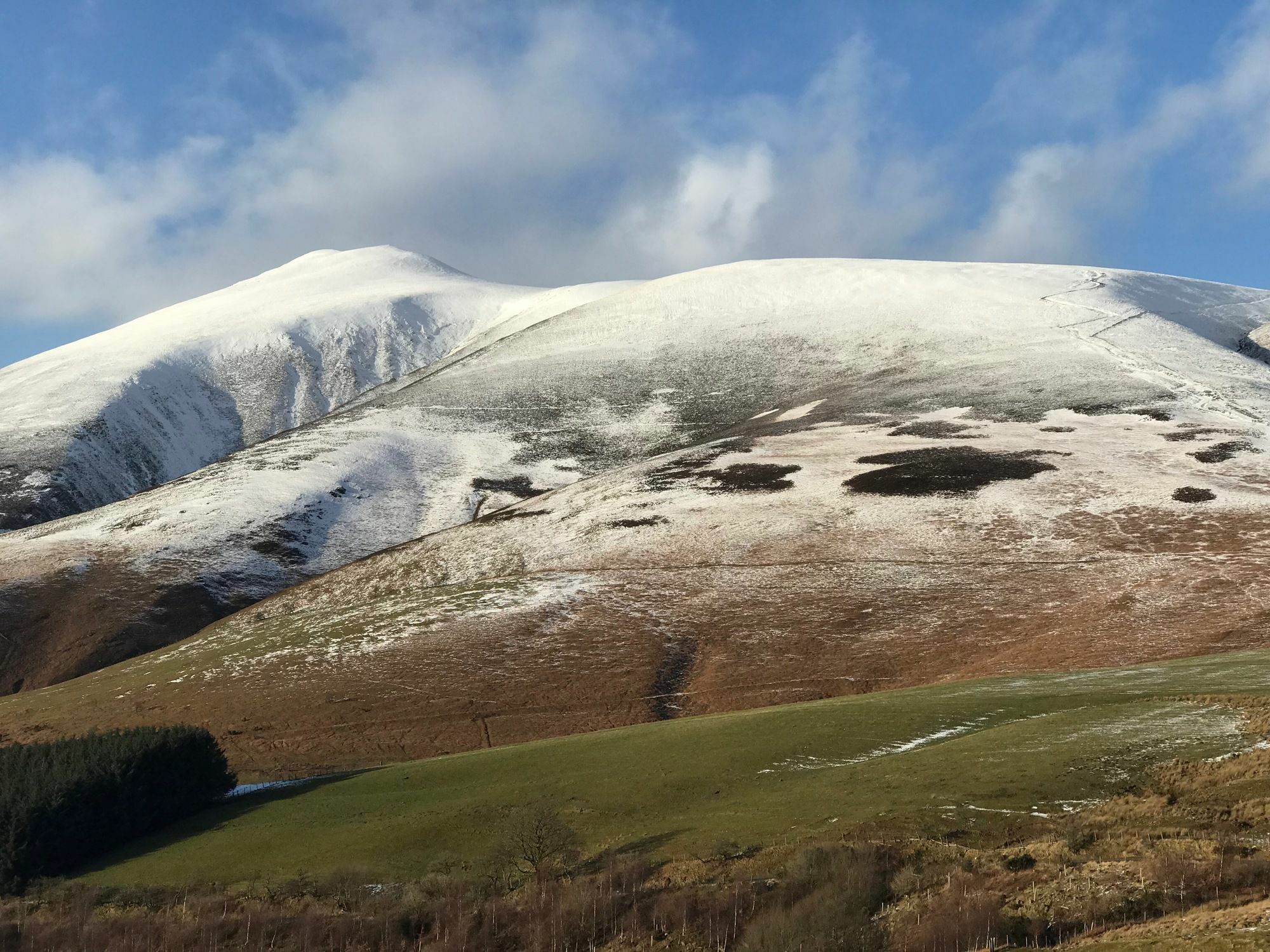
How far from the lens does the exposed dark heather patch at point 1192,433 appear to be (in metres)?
71.6

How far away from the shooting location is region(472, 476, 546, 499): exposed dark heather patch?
89.3 metres

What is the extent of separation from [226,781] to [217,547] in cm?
4188

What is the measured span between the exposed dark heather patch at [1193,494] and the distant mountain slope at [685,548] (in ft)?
0.95

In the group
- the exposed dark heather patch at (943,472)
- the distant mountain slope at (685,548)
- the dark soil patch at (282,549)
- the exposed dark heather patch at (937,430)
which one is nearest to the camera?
the distant mountain slope at (685,548)

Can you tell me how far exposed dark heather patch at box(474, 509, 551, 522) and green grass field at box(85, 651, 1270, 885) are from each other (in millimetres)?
36657

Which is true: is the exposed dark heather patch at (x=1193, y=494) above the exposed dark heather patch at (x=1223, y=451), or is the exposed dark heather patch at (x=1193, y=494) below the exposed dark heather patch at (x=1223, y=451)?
below

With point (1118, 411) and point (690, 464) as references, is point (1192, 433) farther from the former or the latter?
point (690, 464)

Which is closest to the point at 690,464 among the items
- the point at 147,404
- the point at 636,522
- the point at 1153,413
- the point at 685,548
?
the point at 636,522

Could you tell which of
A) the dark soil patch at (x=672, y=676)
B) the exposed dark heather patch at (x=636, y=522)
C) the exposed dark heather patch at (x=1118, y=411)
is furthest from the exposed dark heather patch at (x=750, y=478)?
the exposed dark heather patch at (x=1118, y=411)

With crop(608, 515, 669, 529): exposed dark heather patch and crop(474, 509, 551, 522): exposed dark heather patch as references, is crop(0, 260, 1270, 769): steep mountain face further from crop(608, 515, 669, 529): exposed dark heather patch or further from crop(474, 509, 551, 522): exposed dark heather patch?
crop(474, 509, 551, 522): exposed dark heather patch

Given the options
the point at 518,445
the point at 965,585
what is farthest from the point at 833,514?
the point at 518,445

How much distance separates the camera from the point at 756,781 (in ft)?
82.0

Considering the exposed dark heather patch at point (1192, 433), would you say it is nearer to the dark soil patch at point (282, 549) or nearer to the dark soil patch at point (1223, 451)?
the dark soil patch at point (1223, 451)

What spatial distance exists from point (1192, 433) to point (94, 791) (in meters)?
70.8
